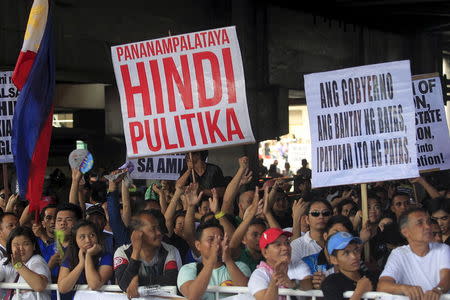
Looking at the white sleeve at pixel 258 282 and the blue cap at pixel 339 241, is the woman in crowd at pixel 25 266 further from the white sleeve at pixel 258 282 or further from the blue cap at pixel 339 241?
the blue cap at pixel 339 241

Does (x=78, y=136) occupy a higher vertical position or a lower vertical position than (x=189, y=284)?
higher

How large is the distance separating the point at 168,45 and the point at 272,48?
13.1 m

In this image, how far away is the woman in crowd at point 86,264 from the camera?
23.9ft

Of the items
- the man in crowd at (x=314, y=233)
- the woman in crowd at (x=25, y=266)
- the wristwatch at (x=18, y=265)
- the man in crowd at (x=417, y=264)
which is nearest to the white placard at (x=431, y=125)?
the man in crowd at (x=314, y=233)

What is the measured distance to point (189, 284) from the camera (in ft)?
22.2

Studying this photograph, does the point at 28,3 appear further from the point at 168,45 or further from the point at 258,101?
the point at 168,45

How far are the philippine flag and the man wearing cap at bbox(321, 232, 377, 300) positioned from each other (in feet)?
12.6

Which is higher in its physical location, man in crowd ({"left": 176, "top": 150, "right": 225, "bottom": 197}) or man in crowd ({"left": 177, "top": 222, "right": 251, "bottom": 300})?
man in crowd ({"left": 176, "top": 150, "right": 225, "bottom": 197})

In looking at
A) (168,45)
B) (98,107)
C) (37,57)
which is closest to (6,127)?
(37,57)

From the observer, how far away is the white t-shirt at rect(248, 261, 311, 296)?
6467 mm

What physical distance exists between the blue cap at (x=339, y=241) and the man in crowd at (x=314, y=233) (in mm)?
913

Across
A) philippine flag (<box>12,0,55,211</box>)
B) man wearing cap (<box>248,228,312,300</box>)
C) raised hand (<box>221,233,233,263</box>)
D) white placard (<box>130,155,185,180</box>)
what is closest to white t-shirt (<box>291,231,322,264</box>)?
man wearing cap (<box>248,228,312,300</box>)

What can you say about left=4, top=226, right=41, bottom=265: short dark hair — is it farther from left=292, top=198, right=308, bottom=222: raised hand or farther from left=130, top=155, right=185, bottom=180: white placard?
left=130, top=155, right=185, bottom=180: white placard

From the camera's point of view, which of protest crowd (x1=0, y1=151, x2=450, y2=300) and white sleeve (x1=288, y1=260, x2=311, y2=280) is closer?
protest crowd (x1=0, y1=151, x2=450, y2=300)
